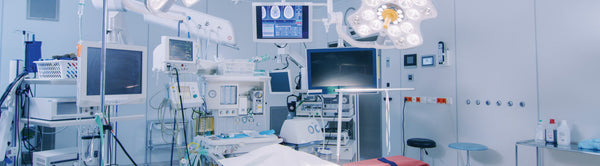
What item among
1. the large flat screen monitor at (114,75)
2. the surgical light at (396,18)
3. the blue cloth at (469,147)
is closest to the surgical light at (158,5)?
the surgical light at (396,18)

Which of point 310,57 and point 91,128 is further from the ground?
point 310,57

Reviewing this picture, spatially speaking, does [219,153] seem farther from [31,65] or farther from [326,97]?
[31,65]

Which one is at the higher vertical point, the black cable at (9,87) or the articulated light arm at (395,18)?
the articulated light arm at (395,18)

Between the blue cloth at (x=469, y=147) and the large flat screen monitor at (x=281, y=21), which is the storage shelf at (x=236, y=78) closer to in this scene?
the large flat screen monitor at (x=281, y=21)

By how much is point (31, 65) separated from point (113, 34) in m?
0.88

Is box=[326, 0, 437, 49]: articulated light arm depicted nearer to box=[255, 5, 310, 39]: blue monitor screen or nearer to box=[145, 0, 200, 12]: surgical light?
box=[145, 0, 200, 12]: surgical light

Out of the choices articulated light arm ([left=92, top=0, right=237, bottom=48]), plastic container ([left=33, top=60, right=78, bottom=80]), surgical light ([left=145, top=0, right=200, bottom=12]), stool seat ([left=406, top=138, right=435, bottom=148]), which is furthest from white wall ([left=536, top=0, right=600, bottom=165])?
plastic container ([left=33, top=60, right=78, bottom=80])

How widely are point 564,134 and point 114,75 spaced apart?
336 centimetres

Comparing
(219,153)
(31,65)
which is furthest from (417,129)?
(31,65)

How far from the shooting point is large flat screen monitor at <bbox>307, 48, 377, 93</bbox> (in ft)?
10.4

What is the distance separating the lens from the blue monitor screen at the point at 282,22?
312cm

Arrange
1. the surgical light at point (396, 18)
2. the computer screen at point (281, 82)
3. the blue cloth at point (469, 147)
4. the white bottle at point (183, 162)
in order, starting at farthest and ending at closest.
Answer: the computer screen at point (281, 82), the blue cloth at point (469, 147), the white bottle at point (183, 162), the surgical light at point (396, 18)

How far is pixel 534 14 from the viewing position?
2883mm

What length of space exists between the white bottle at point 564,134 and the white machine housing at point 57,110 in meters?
3.54
